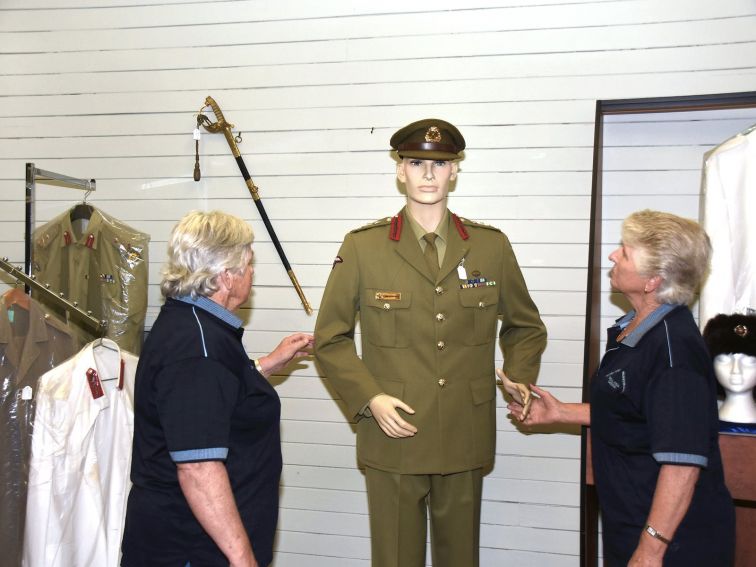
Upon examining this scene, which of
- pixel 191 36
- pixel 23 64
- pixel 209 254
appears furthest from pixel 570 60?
pixel 23 64

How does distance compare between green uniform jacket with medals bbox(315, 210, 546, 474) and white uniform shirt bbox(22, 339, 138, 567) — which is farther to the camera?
white uniform shirt bbox(22, 339, 138, 567)

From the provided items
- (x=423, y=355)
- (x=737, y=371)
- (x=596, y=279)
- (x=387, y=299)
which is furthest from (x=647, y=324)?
(x=596, y=279)

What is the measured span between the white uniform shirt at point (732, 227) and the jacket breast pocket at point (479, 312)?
0.85 metres

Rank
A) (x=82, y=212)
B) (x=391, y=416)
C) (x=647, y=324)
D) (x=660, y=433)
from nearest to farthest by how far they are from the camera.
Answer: (x=660, y=433) < (x=647, y=324) < (x=391, y=416) < (x=82, y=212)

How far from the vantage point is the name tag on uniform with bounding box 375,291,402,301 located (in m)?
2.74

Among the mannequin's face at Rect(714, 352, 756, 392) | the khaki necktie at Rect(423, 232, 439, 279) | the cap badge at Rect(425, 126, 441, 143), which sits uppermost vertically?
the cap badge at Rect(425, 126, 441, 143)

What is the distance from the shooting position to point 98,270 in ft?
11.9

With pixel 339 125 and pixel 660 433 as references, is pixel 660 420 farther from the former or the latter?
pixel 339 125

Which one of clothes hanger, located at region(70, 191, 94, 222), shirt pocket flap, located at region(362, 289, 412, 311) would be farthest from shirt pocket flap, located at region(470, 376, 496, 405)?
clothes hanger, located at region(70, 191, 94, 222)

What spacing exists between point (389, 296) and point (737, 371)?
1.24 metres

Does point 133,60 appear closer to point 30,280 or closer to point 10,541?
point 30,280

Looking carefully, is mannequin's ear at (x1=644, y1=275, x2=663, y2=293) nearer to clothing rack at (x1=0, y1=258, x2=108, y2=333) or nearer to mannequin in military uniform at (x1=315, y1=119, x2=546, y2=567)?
mannequin in military uniform at (x1=315, y1=119, x2=546, y2=567)

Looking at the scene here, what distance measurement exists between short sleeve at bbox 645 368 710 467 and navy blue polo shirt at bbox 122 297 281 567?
3.40ft

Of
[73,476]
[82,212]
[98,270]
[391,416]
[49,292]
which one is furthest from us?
[82,212]
